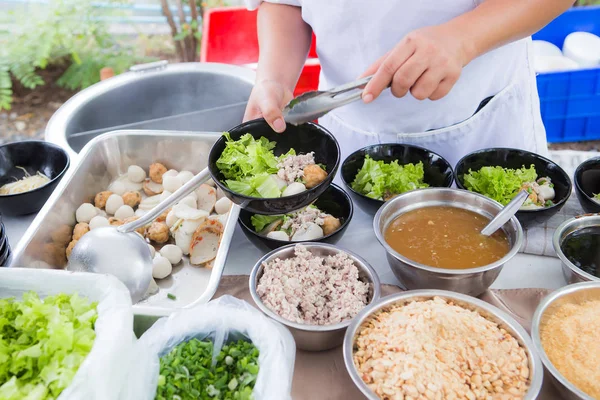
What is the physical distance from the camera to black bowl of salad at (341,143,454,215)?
1.98 metres

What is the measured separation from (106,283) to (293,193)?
0.62m

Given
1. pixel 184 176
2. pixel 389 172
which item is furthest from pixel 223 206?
pixel 389 172

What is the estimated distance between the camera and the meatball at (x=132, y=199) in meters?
2.19

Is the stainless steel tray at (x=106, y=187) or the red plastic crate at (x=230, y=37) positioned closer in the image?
the stainless steel tray at (x=106, y=187)

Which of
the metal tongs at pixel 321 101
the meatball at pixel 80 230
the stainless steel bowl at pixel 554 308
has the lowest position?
the meatball at pixel 80 230

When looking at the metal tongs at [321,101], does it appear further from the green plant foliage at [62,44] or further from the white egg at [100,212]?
the green plant foliage at [62,44]

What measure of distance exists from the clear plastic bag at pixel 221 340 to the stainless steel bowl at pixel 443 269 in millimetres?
418

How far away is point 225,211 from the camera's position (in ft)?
7.02

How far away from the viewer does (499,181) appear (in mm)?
1940

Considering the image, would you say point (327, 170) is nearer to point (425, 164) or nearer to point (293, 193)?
point (293, 193)

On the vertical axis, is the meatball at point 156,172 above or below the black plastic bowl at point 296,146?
below

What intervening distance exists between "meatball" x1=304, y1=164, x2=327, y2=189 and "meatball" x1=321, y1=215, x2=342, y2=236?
21 centimetres

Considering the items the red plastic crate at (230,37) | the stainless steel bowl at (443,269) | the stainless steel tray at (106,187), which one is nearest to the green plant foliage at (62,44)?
the red plastic crate at (230,37)

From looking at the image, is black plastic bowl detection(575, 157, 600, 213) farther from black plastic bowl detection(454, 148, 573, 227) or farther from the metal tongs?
the metal tongs
